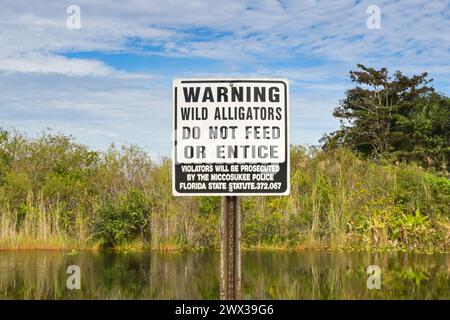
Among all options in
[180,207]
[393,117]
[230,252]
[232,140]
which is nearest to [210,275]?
[180,207]

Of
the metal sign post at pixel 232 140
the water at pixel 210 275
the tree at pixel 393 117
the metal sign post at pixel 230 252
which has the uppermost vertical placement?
the tree at pixel 393 117

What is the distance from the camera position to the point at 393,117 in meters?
33.4

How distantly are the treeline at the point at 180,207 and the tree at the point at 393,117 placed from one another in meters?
15.7

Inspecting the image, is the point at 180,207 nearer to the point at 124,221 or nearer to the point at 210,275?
the point at 124,221

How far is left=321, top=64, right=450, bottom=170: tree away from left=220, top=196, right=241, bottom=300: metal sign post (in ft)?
87.4

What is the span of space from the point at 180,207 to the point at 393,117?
21.1 m

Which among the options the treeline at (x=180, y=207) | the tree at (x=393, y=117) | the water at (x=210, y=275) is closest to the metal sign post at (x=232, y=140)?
the water at (x=210, y=275)

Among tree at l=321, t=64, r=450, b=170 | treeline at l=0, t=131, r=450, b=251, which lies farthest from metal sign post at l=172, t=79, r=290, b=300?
tree at l=321, t=64, r=450, b=170

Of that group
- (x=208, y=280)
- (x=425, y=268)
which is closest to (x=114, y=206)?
(x=208, y=280)

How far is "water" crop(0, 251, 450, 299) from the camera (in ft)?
34.7

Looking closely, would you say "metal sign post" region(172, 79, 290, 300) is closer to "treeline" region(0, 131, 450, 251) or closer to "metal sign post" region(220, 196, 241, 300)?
"metal sign post" region(220, 196, 241, 300)

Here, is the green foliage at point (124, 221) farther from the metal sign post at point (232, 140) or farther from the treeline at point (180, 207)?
the metal sign post at point (232, 140)

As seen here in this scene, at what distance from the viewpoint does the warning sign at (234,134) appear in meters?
6.08

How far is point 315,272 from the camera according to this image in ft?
40.8
